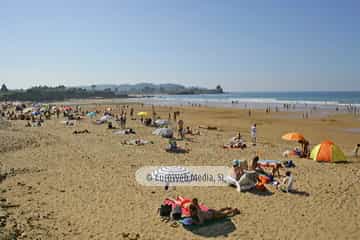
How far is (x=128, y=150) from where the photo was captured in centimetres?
1616

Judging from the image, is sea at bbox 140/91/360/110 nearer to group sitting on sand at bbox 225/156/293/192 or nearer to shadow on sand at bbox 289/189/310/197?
group sitting on sand at bbox 225/156/293/192

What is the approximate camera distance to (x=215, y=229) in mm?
7207

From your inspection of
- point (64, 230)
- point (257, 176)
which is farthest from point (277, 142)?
point (64, 230)

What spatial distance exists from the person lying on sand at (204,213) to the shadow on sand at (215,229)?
0.15 meters

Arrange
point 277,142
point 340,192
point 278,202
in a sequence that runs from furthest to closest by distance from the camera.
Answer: point 277,142 < point 340,192 < point 278,202

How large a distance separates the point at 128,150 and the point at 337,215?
10.3 meters

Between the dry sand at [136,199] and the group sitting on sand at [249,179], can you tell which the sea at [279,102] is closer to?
the dry sand at [136,199]

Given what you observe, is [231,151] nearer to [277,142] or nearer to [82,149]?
[277,142]

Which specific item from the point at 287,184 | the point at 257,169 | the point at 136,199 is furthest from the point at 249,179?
the point at 136,199

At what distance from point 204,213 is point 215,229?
0.48 meters

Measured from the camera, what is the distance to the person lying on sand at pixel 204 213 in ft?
24.4

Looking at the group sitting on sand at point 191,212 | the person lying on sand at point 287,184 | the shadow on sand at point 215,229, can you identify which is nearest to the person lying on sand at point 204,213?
the group sitting on sand at point 191,212

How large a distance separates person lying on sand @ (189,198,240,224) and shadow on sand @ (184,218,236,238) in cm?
15

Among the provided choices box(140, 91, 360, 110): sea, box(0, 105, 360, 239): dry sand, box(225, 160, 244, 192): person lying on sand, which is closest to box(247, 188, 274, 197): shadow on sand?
box(0, 105, 360, 239): dry sand
